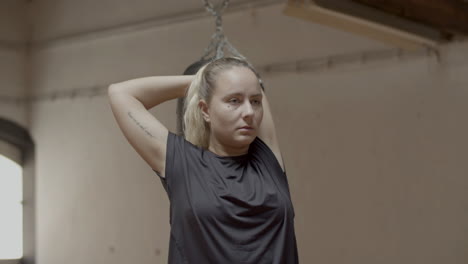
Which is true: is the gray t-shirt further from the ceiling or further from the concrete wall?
the concrete wall

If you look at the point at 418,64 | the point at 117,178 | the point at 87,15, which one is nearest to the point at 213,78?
the point at 418,64

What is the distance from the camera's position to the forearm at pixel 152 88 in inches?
77.5

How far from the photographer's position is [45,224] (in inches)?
256

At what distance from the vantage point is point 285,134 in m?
5.18

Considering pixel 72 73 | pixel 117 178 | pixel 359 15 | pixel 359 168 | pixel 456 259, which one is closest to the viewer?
pixel 359 15

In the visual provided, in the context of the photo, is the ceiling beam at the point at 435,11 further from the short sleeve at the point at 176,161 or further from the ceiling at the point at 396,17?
the short sleeve at the point at 176,161

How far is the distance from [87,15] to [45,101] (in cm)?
90

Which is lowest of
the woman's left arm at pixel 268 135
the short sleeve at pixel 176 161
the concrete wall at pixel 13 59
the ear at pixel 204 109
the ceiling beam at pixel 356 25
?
the short sleeve at pixel 176 161

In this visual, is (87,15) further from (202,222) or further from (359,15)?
(202,222)

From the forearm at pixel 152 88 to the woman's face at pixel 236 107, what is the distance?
0.17 meters

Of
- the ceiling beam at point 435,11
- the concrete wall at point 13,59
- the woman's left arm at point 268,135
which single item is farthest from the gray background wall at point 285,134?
the woman's left arm at point 268,135

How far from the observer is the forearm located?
1.97 metres

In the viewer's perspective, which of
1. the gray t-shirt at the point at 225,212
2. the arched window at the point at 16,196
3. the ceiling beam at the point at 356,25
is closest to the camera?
the gray t-shirt at the point at 225,212

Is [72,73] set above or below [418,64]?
above
